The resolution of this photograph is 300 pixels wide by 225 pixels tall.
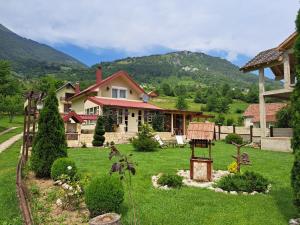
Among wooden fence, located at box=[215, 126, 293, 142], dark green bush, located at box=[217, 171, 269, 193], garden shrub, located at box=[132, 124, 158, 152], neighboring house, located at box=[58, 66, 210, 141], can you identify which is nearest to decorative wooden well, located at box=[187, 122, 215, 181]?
dark green bush, located at box=[217, 171, 269, 193]

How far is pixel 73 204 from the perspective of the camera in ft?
26.2

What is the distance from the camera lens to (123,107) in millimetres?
30891

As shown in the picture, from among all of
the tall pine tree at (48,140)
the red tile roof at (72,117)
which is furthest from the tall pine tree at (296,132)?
the red tile roof at (72,117)

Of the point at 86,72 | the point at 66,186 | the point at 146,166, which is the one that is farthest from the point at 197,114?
the point at 86,72

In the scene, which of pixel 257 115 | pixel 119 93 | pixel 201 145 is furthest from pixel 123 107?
pixel 257 115

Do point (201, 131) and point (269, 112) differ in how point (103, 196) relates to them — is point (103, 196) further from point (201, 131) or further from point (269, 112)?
point (269, 112)

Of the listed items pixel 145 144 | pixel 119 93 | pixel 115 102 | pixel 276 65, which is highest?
pixel 276 65

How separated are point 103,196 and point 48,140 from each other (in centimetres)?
508

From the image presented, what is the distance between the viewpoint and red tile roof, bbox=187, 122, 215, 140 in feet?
37.5

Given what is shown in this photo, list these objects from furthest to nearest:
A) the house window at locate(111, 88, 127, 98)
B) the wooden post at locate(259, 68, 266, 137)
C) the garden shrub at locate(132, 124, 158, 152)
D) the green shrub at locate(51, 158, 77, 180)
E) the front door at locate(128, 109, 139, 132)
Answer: the house window at locate(111, 88, 127, 98)
the front door at locate(128, 109, 139, 132)
the wooden post at locate(259, 68, 266, 137)
the garden shrub at locate(132, 124, 158, 152)
the green shrub at locate(51, 158, 77, 180)

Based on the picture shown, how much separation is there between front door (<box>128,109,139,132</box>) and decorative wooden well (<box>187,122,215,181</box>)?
21.1 metres

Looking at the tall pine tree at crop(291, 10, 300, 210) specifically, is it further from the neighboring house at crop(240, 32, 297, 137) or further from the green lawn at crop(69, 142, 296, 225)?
the neighboring house at crop(240, 32, 297, 137)

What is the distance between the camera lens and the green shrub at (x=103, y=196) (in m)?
6.96

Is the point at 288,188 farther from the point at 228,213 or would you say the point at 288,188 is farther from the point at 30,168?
the point at 30,168
